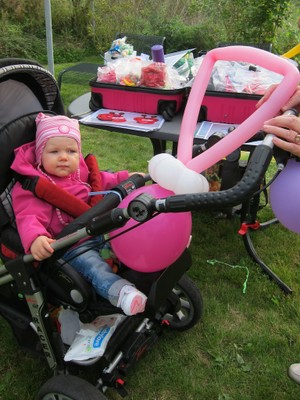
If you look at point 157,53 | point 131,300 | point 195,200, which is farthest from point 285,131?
point 157,53

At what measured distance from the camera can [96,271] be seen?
163cm

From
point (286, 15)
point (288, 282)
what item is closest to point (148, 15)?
point (286, 15)

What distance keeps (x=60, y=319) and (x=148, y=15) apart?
664 cm

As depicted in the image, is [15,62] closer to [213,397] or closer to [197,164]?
[197,164]

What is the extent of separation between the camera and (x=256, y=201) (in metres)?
2.73

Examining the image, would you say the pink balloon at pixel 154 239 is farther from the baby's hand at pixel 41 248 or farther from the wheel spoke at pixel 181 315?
the wheel spoke at pixel 181 315

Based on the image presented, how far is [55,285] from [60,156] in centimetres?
53

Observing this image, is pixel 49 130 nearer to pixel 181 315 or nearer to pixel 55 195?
pixel 55 195

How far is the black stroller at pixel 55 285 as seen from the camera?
1531 millimetres

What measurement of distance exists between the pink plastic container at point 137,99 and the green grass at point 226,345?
102cm

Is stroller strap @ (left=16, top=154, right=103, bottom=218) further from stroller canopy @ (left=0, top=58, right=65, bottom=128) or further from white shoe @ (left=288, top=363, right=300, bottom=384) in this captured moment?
white shoe @ (left=288, top=363, right=300, bottom=384)

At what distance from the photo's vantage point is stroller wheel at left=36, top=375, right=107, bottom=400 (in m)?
1.58

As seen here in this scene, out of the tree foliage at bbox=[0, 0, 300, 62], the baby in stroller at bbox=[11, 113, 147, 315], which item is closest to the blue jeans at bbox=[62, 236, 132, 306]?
the baby in stroller at bbox=[11, 113, 147, 315]

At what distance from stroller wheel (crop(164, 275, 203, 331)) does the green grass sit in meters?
0.08
